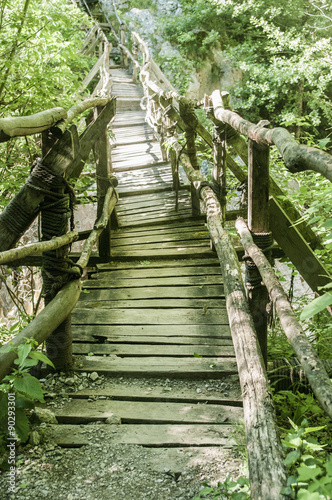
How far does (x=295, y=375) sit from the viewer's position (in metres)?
2.61

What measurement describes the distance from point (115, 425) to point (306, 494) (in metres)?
1.45

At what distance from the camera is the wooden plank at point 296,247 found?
3676mm

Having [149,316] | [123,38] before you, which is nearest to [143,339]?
[149,316]

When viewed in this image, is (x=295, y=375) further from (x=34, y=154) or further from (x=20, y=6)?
(x=20, y=6)

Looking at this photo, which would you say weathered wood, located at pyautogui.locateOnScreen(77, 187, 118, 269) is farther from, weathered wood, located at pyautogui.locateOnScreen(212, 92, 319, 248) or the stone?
weathered wood, located at pyautogui.locateOnScreen(212, 92, 319, 248)

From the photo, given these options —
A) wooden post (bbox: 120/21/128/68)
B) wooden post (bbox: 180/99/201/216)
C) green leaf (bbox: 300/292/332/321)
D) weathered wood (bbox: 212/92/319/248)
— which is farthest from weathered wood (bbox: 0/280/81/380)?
wooden post (bbox: 120/21/128/68)

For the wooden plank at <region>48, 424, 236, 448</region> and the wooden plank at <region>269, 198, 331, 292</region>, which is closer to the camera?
the wooden plank at <region>48, 424, 236, 448</region>

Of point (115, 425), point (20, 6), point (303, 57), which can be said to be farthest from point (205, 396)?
point (303, 57)

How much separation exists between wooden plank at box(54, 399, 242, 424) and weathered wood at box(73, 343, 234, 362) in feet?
1.80

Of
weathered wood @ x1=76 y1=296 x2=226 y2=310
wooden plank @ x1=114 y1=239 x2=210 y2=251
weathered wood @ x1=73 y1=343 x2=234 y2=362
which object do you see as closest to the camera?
weathered wood @ x1=73 y1=343 x2=234 y2=362

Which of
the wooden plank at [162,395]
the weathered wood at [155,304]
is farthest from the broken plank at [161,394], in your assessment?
the weathered wood at [155,304]

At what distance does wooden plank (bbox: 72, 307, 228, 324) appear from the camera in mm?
3342

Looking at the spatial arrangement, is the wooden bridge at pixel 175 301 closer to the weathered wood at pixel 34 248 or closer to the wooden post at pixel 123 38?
the weathered wood at pixel 34 248

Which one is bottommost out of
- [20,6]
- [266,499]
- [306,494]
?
[266,499]
